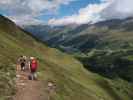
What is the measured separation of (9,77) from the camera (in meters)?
54.8

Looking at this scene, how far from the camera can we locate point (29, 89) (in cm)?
5166

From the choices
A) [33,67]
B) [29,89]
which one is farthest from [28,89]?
[33,67]

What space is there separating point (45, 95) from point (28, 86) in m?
3.02

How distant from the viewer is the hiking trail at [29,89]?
4966 centimetres

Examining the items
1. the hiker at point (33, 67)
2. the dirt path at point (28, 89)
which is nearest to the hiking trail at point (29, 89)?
the dirt path at point (28, 89)

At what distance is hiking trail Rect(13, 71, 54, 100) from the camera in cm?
4966

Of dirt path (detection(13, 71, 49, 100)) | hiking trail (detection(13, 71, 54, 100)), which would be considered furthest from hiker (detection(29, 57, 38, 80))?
dirt path (detection(13, 71, 49, 100))

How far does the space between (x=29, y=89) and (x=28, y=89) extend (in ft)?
0.61

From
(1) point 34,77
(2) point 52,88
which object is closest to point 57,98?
(2) point 52,88

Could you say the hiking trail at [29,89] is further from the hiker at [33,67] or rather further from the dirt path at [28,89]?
the hiker at [33,67]

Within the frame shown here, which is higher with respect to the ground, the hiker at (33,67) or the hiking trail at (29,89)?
the hiker at (33,67)

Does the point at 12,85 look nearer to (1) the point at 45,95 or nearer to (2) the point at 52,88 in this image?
(1) the point at 45,95

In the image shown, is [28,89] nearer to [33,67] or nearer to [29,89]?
[29,89]

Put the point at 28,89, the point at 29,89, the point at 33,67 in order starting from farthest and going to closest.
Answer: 1. the point at 33,67
2. the point at 29,89
3. the point at 28,89
